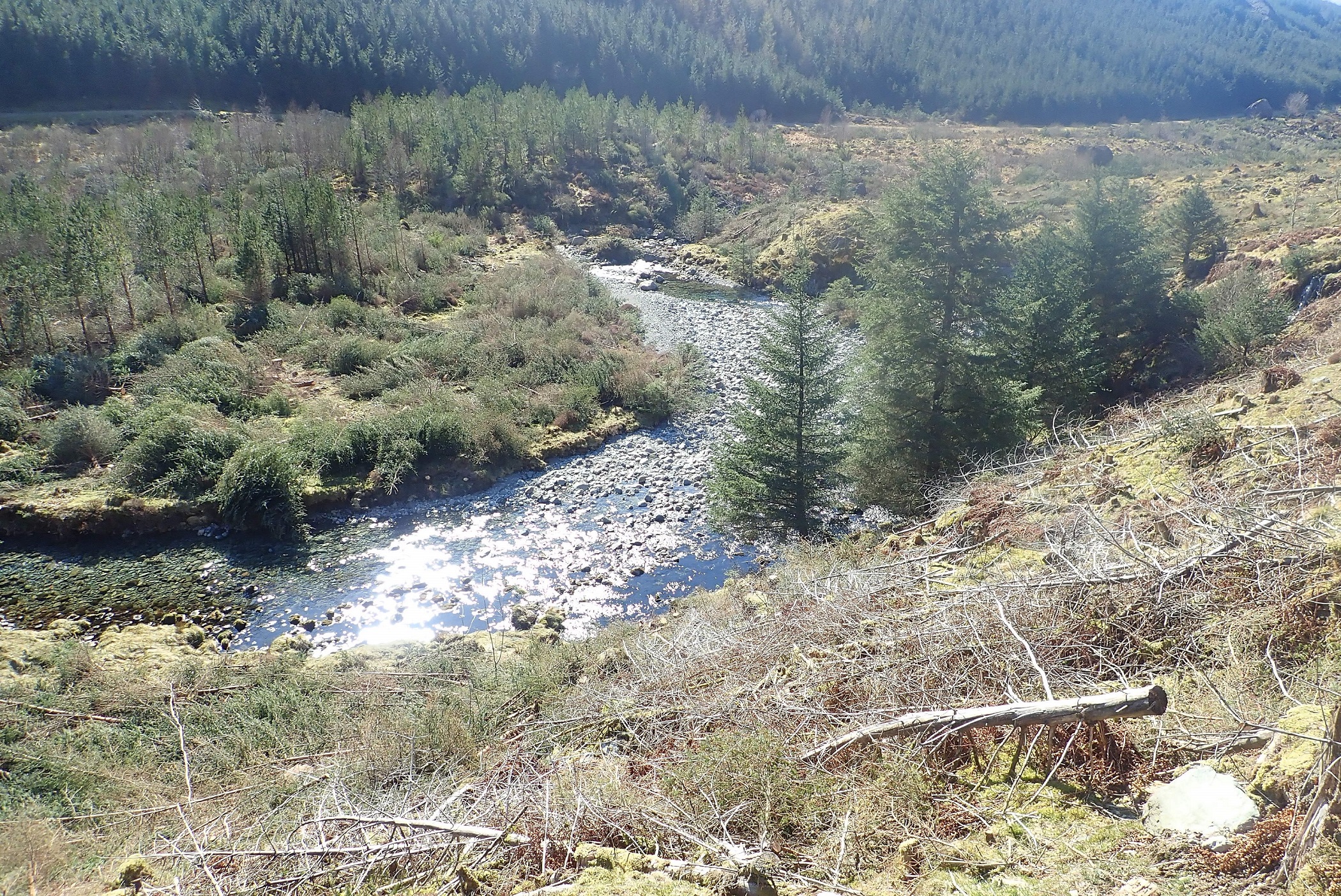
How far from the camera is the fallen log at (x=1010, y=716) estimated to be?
3.43 meters

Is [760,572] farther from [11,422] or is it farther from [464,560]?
[11,422]

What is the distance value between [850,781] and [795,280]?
961cm

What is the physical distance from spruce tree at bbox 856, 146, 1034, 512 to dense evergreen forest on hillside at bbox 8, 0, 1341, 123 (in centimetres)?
6496

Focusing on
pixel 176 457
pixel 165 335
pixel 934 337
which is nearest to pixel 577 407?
pixel 176 457

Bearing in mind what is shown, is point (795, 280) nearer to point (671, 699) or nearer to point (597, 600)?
point (597, 600)

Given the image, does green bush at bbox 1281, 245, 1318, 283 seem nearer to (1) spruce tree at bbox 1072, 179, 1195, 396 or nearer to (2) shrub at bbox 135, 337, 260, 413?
(1) spruce tree at bbox 1072, 179, 1195, 396

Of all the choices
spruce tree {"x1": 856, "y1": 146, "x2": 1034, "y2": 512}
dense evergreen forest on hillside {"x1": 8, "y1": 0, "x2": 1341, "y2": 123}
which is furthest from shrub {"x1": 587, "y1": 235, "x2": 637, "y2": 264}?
dense evergreen forest on hillside {"x1": 8, "y1": 0, "x2": 1341, "y2": 123}

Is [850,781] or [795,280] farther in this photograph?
[795,280]

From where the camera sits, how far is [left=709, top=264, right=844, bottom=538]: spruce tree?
12539 mm

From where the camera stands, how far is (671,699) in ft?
17.6

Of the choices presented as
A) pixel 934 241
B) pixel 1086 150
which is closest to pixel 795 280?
pixel 934 241

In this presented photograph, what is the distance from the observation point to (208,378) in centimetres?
1786

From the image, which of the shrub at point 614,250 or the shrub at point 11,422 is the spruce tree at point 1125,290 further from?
the shrub at point 614,250

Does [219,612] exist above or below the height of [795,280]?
below
